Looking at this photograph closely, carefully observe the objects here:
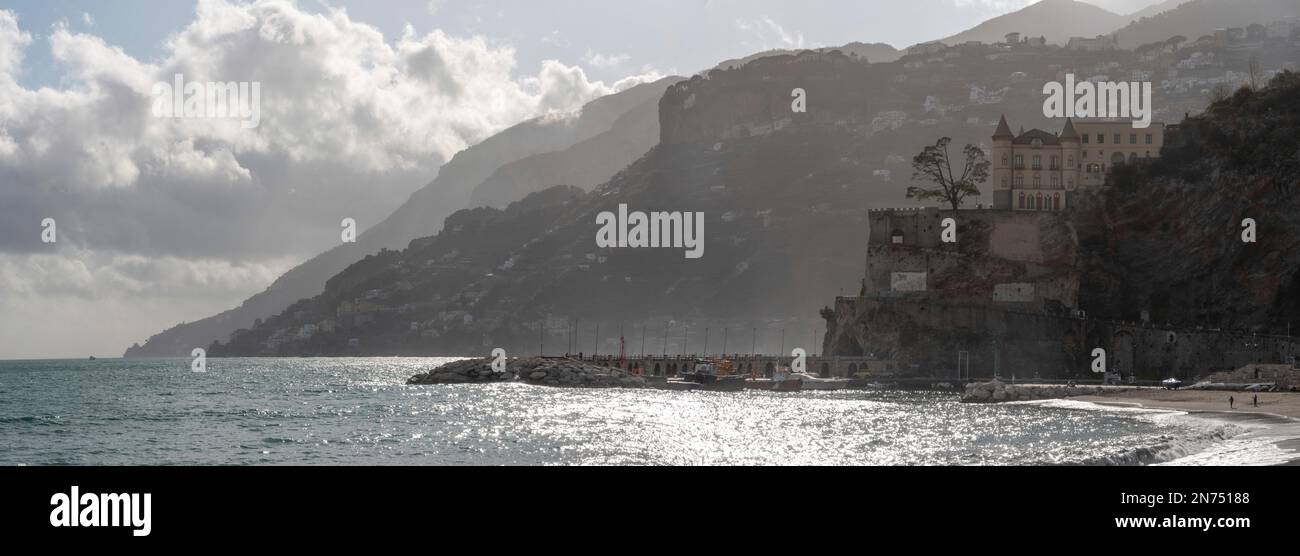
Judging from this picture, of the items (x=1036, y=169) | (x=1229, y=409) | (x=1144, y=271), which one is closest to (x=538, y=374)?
(x=1036, y=169)

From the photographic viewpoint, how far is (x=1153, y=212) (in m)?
139

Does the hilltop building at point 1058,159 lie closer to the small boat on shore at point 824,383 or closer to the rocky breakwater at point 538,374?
the small boat on shore at point 824,383

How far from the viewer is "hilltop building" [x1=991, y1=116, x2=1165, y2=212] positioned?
487 feet

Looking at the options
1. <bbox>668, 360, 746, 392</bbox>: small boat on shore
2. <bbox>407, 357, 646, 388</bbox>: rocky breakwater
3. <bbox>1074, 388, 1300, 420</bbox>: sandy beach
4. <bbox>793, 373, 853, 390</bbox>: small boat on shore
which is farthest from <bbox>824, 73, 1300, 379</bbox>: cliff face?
<bbox>407, 357, 646, 388</bbox>: rocky breakwater

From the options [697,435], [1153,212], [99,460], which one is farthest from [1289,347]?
[99,460]

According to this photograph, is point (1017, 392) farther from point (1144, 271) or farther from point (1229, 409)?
point (1144, 271)

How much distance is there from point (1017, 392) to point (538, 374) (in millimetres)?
63281

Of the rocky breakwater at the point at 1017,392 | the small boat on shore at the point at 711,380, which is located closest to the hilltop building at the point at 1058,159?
the small boat on shore at the point at 711,380

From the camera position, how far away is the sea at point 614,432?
56500 mm

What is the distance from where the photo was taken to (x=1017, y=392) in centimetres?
10981

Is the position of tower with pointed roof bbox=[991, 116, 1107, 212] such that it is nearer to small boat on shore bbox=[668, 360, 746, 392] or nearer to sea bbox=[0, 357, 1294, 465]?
small boat on shore bbox=[668, 360, 746, 392]

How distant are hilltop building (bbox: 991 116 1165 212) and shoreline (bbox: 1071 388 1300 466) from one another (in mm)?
45041
